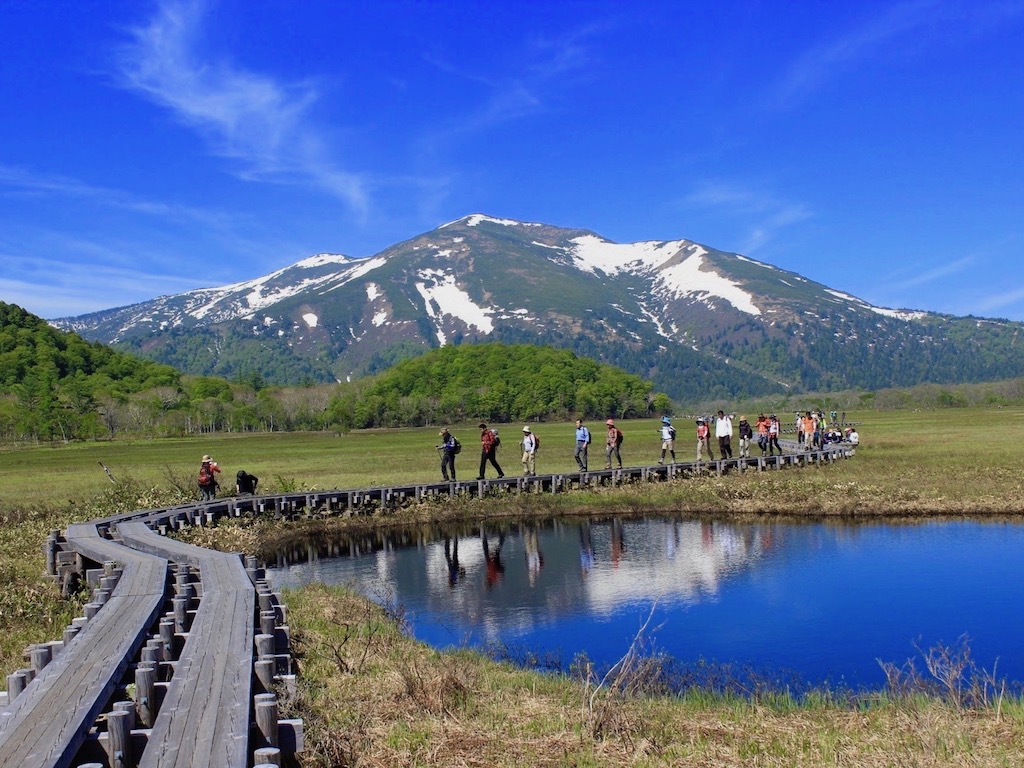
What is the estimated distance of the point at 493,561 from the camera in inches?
1006

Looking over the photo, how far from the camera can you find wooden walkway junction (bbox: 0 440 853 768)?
6797mm

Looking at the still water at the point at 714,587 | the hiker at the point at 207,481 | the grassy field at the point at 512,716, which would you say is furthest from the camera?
the hiker at the point at 207,481

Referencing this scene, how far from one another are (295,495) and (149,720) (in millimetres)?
25939

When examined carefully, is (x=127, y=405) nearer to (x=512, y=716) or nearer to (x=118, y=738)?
(x=512, y=716)

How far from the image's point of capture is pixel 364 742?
30.1 ft

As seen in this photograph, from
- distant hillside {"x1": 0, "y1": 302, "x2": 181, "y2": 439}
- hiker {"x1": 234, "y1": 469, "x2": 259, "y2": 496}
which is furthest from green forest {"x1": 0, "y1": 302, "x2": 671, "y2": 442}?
hiker {"x1": 234, "y1": 469, "x2": 259, "y2": 496}

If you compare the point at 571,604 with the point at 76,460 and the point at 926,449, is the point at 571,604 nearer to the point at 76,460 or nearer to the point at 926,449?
the point at 926,449

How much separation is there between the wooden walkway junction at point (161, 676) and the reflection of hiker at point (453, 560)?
24.2ft

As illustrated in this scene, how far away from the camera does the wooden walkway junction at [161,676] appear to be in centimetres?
680

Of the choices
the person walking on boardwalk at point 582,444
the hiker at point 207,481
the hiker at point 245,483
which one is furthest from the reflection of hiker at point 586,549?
the hiker at point 207,481

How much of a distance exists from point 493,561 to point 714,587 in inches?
271

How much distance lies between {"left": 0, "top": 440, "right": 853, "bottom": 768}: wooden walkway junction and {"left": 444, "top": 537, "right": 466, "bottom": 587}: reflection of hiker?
7.36 metres

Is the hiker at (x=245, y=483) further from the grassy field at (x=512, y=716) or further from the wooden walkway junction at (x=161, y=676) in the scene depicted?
the wooden walkway junction at (x=161, y=676)


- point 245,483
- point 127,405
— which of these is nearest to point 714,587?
point 245,483
